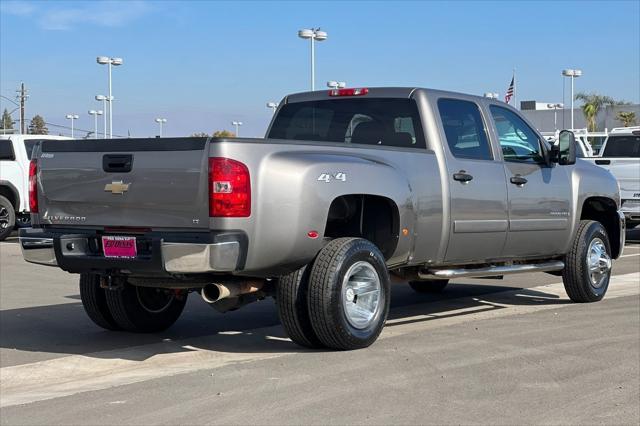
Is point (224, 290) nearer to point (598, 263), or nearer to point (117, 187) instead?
point (117, 187)

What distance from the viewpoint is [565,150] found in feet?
30.0

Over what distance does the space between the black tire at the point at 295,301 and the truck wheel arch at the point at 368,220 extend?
67 centimetres

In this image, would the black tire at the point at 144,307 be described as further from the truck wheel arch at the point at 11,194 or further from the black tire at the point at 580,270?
the truck wheel arch at the point at 11,194

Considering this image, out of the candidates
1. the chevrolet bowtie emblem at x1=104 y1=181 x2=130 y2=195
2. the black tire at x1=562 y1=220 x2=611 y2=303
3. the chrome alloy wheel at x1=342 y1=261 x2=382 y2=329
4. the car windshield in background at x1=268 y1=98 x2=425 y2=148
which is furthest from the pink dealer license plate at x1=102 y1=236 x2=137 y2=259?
the black tire at x1=562 y1=220 x2=611 y2=303

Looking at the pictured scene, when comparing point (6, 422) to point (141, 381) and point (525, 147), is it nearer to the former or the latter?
point (141, 381)

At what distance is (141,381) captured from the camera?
614 cm

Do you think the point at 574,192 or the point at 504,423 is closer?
the point at 504,423

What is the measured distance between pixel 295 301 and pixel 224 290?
0.53 m

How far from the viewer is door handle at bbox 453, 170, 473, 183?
786cm

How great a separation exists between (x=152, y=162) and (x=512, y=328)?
11.4 feet

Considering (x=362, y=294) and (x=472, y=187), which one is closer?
(x=362, y=294)

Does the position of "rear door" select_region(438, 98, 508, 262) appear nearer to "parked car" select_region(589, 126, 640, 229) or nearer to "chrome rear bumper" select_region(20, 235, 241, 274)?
"chrome rear bumper" select_region(20, 235, 241, 274)

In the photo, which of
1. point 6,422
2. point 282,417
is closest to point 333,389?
point 282,417

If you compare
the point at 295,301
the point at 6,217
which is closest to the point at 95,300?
the point at 295,301
